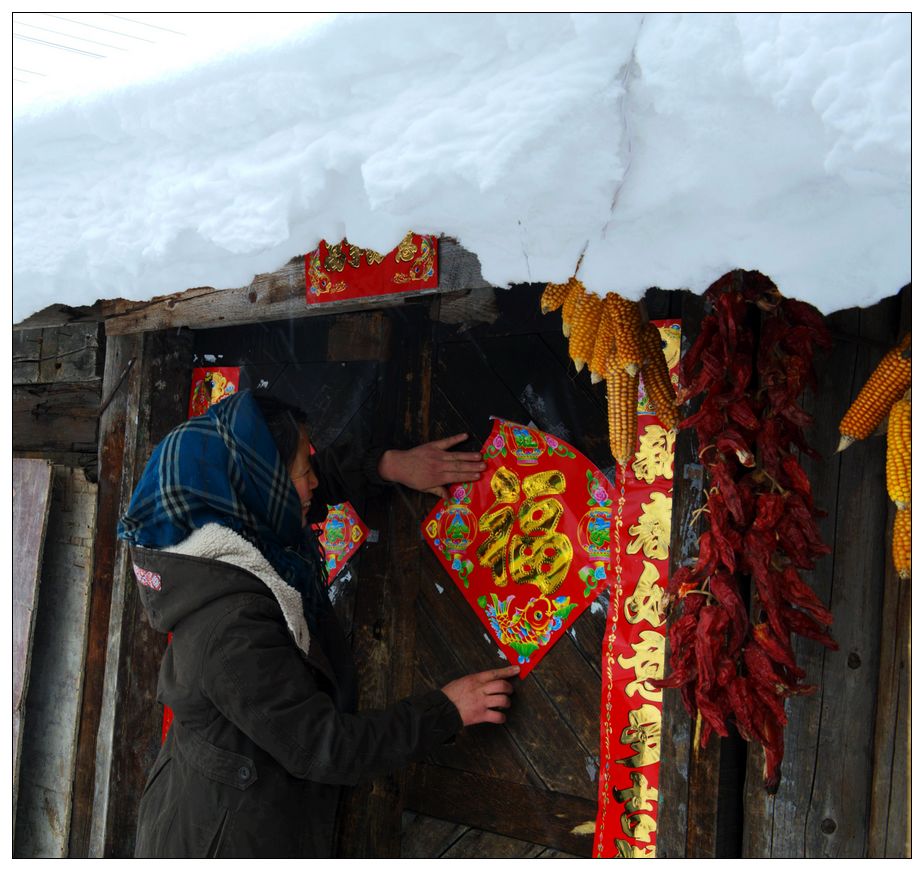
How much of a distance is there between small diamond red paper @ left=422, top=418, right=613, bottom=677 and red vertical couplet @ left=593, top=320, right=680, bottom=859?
0.74 ft

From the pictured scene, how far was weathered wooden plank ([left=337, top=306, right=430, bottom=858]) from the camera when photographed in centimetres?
332

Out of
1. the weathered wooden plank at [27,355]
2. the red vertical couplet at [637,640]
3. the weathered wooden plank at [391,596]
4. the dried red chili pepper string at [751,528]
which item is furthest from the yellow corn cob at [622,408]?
the weathered wooden plank at [27,355]

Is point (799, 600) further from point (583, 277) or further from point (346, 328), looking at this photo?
point (346, 328)

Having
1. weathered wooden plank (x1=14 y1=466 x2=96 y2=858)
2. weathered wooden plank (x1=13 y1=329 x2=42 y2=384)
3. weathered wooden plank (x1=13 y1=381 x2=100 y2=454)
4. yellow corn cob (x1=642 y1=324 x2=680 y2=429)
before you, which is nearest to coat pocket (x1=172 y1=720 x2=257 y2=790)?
yellow corn cob (x1=642 y1=324 x2=680 y2=429)

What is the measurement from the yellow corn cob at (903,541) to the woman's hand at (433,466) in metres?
1.69

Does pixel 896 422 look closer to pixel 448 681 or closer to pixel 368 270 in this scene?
pixel 368 270

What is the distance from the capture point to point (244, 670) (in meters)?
2.26

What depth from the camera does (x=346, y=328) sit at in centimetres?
357

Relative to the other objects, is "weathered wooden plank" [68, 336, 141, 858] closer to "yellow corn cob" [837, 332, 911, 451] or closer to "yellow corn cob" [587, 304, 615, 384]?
"yellow corn cob" [587, 304, 615, 384]

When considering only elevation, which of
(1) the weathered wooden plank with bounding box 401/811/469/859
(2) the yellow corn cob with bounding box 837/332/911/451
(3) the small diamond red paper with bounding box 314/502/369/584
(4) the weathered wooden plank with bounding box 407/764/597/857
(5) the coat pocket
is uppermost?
(2) the yellow corn cob with bounding box 837/332/911/451

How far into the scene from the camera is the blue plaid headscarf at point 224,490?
8.13 feet

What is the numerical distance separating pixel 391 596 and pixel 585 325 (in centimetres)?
187

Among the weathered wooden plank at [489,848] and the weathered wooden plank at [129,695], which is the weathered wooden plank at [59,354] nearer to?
the weathered wooden plank at [129,695]

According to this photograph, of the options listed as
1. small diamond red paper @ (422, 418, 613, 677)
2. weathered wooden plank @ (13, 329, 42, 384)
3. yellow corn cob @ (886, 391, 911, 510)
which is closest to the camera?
yellow corn cob @ (886, 391, 911, 510)
